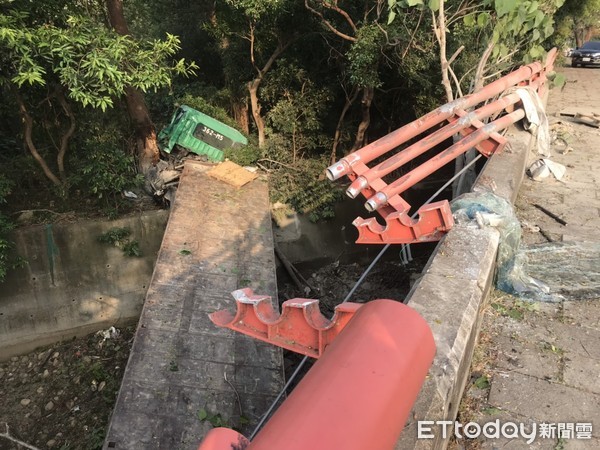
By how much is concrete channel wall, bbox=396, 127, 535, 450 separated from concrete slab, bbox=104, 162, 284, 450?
2508mm

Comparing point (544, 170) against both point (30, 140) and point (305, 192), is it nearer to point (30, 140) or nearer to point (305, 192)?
point (305, 192)

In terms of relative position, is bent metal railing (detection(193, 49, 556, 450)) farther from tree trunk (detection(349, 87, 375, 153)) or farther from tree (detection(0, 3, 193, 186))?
tree trunk (detection(349, 87, 375, 153))

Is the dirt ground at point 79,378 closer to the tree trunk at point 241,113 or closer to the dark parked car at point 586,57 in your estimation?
the tree trunk at point 241,113

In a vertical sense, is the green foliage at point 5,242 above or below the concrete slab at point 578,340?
below

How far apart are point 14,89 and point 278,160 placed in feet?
15.7

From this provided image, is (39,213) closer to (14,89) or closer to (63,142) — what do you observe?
(63,142)

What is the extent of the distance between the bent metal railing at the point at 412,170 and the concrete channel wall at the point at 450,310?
273 mm

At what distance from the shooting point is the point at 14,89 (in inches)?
277

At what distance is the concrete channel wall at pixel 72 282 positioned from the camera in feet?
24.4

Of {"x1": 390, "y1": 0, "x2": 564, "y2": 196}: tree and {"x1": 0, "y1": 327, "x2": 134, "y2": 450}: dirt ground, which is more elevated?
{"x1": 390, "y1": 0, "x2": 564, "y2": 196}: tree

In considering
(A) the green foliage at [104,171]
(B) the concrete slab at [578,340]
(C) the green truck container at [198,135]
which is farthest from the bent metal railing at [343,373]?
(C) the green truck container at [198,135]

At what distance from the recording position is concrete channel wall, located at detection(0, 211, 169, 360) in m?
7.44

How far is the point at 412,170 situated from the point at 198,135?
5.66 meters

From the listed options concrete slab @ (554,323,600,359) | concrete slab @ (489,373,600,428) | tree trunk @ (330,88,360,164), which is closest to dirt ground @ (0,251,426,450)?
tree trunk @ (330,88,360,164)
